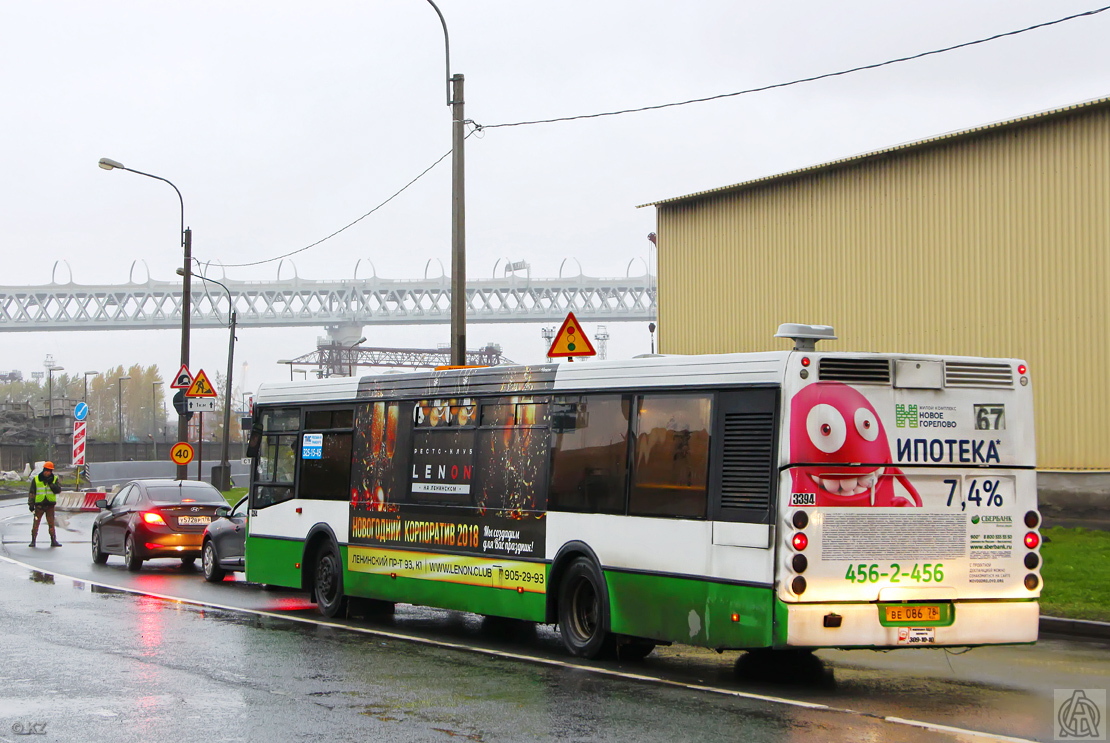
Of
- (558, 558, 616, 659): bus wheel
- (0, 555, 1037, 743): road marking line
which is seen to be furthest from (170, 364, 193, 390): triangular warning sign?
(558, 558, 616, 659): bus wheel

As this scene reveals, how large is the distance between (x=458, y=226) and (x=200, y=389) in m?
13.5

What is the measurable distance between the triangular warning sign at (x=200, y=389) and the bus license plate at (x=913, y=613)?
2448 centimetres

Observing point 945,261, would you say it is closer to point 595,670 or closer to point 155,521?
point 155,521

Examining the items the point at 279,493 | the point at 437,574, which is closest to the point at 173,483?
the point at 279,493

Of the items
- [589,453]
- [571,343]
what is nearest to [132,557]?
[571,343]

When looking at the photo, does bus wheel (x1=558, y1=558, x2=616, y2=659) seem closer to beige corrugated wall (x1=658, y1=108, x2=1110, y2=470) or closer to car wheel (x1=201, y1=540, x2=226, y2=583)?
car wheel (x1=201, y1=540, x2=226, y2=583)

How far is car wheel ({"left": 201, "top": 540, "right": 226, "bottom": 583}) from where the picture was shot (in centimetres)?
2012

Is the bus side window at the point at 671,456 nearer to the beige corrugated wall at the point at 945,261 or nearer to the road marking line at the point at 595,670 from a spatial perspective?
the road marking line at the point at 595,670

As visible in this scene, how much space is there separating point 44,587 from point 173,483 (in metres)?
5.60

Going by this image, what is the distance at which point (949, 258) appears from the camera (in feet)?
77.6

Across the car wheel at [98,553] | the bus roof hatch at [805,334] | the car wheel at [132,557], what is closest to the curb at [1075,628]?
the bus roof hatch at [805,334]

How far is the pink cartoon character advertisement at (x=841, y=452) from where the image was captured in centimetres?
995

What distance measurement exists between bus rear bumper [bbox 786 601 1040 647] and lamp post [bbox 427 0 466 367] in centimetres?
1131

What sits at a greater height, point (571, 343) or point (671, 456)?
point (571, 343)
